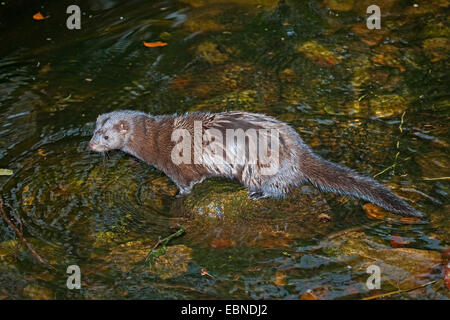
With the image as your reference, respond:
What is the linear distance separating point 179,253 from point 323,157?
6.76ft

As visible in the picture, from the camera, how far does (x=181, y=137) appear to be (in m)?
5.94

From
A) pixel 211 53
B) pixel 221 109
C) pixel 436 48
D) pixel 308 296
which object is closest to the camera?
pixel 308 296

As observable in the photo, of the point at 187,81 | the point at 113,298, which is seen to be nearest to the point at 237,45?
the point at 187,81

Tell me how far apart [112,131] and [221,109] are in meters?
1.49

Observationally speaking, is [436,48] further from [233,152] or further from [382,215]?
[233,152]

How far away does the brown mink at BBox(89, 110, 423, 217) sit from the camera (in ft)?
16.9

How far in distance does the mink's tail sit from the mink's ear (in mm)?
2166

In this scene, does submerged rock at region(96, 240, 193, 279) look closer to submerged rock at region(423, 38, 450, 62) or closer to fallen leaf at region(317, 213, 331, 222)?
fallen leaf at region(317, 213, 331, 222)

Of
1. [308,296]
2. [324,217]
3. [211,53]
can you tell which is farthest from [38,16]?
[308,296]

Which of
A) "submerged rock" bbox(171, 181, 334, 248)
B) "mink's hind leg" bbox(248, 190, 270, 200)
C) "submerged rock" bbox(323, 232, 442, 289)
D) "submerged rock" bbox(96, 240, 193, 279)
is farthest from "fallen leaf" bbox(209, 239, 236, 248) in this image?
"submerged rock" bbox(323, 232, 442, 289)

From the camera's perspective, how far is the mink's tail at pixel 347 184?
4.83m

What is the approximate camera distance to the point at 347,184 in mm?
5082

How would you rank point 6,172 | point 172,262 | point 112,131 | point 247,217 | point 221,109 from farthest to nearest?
point 221,109, point 112,131, point 6,172, point 247,217, point 172,262

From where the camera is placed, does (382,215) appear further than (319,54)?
No
